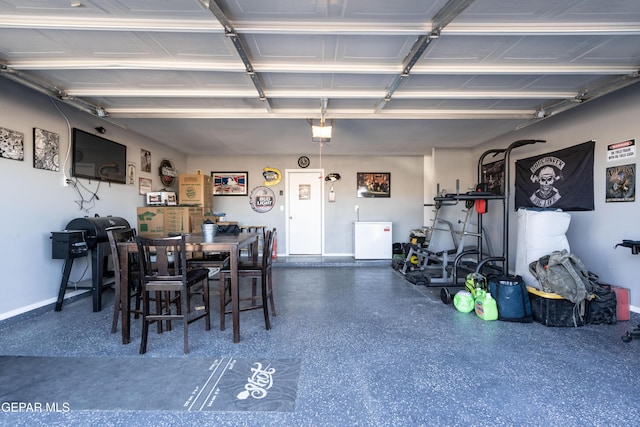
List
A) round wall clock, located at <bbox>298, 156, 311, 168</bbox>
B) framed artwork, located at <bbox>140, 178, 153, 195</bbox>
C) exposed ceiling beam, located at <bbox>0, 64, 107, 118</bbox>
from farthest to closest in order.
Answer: round wall clock, located at <bbox>298, 156, 311, 168</bbox> → framed artwork, located at <bbox>140, 178, 153, 195</bbox> → exposed ceiling beam, located at <bbox>0, 64, 107, 118</bbox>

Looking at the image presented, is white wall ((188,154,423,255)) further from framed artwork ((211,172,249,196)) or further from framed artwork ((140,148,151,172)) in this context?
framed artwork ((140,148,151,172))

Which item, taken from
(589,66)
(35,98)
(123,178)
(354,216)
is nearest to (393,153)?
(354,216)

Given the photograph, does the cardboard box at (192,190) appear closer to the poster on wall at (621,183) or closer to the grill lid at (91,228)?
the grill lid at (91,228)

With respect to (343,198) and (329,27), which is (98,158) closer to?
(329,27)

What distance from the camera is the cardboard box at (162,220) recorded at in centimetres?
526

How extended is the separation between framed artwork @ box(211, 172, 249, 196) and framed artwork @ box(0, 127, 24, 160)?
419cm

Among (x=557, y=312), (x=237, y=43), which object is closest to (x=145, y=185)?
(x=237, y=43)

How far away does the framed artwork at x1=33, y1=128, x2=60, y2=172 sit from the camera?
3.40 m

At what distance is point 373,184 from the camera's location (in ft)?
24.2

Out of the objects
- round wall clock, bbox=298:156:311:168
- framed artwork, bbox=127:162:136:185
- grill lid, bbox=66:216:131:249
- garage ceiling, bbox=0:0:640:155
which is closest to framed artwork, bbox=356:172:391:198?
round wall clock, bbox=298:156:311:168

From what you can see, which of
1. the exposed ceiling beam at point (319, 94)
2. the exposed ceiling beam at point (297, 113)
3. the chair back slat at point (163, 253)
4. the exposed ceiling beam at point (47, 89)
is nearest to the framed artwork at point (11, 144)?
the exposed ceiling beam at point (47, 89)

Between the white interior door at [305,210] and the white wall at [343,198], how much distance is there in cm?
15

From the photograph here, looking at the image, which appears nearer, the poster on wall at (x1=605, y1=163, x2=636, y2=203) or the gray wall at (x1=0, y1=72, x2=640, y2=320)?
the gray wall at (x1=0, y1=72, x2=640, y2=320)

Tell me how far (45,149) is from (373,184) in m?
6.04
